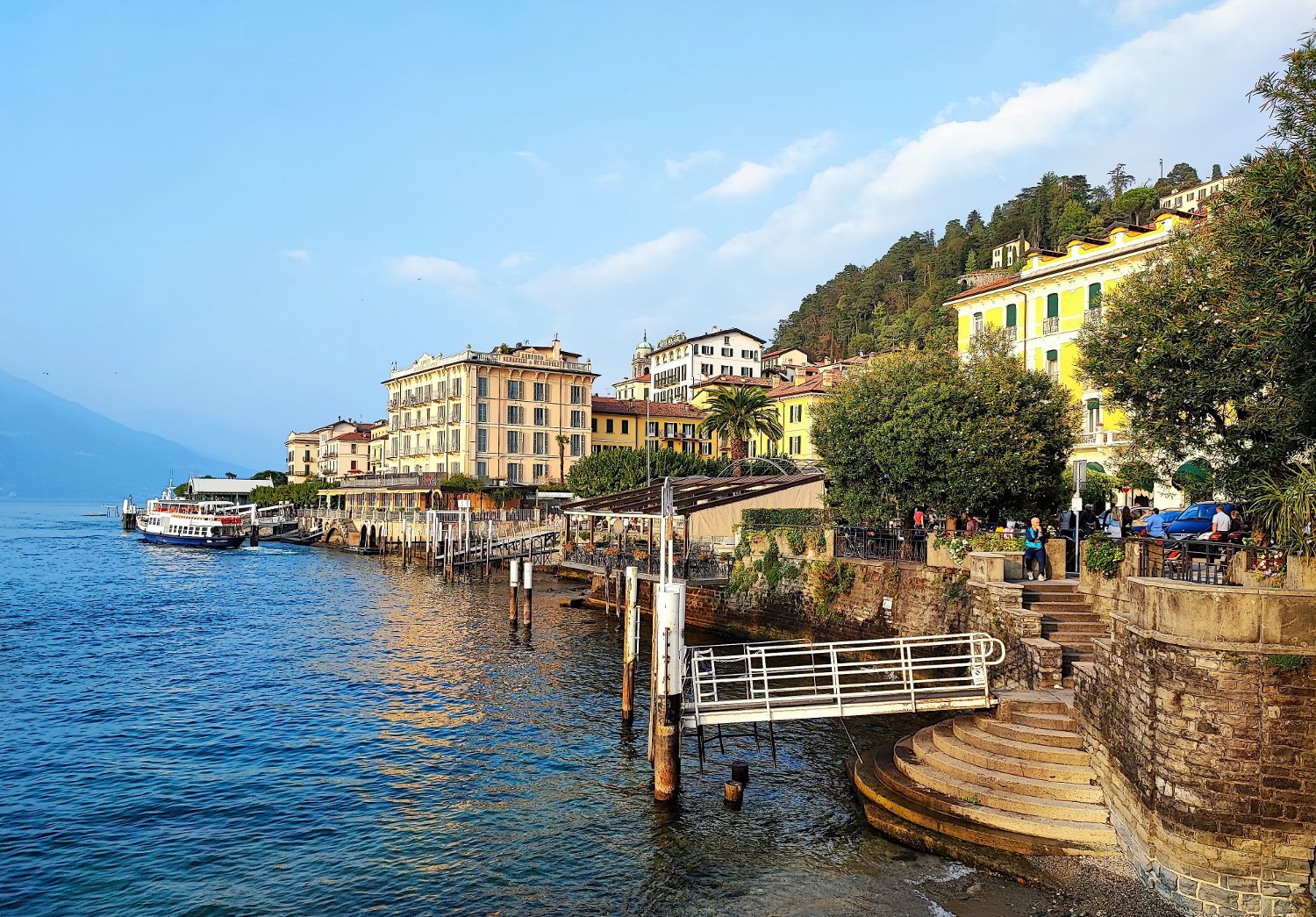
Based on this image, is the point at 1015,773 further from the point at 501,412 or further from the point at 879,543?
the point at 501,412

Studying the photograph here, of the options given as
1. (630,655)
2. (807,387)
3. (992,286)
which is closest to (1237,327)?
(630,655)

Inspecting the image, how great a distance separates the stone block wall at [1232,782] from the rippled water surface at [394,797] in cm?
228

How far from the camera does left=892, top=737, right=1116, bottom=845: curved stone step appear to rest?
13.4 metres

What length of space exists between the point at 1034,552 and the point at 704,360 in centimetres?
8442

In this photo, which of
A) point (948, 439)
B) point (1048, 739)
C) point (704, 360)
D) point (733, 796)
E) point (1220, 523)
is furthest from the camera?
point (704, 360)

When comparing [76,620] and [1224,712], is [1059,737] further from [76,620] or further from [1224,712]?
[76,620]

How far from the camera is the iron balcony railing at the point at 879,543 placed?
2961 centimetres

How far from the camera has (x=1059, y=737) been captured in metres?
15.0

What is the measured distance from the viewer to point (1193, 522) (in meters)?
20.8

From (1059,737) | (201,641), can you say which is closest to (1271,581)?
(1059,737)

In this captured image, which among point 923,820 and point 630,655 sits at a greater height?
point 630,655

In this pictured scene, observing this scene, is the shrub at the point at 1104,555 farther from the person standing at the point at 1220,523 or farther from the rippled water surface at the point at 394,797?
the rippled water surface at the point at 394,797

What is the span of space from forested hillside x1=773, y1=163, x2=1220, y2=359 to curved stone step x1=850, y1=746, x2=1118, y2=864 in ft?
272

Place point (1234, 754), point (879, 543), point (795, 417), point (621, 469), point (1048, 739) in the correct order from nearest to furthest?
point (1234, 754) → point (1048, 739) → point (879, 543) → point (621, 469) → point (795, 417)
